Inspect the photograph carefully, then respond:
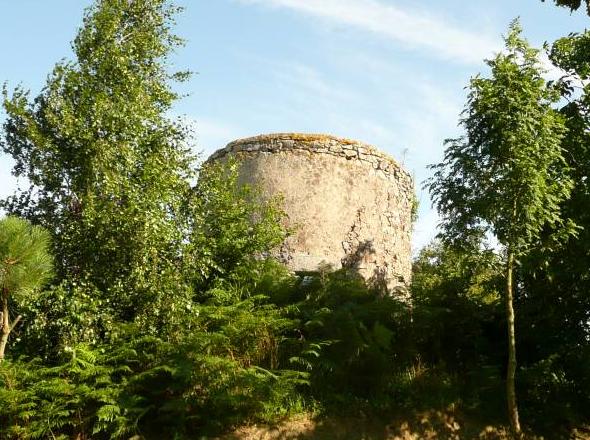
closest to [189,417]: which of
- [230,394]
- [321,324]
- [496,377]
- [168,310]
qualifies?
[230,394]

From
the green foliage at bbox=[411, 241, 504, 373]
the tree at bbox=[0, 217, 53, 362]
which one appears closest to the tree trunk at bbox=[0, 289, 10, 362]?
the tree at bbox=[0, 217, 53, 362]

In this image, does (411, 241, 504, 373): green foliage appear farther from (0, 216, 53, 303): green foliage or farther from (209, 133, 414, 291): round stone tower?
(0, 216, 53, 303): green foliage

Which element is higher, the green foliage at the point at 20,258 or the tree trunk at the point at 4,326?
the green foliage at the point at 20,258

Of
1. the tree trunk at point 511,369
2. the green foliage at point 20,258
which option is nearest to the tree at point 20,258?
the green foliage at point 20,258

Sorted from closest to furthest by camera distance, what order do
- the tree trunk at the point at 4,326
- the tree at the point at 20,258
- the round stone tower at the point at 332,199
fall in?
the tree at the point at 20,258 < the tree trunk at the point at 4,326 < the round stone tower at the point at 332,199

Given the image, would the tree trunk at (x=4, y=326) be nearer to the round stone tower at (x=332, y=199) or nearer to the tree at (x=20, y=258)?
the tree at (x=20, y=258)

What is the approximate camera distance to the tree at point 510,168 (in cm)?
884

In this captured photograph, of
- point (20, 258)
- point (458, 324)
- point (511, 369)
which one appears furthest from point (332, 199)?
point (20, 258)

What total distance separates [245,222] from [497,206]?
4.75m

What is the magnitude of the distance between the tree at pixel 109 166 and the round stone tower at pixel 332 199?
2545 millimetres

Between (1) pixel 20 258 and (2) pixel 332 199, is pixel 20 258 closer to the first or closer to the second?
(1) pixel 20 258

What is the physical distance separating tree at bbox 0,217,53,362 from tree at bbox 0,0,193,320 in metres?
1.41

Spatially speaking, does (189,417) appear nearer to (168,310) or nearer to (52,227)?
(168,310)

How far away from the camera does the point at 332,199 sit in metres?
13.3
